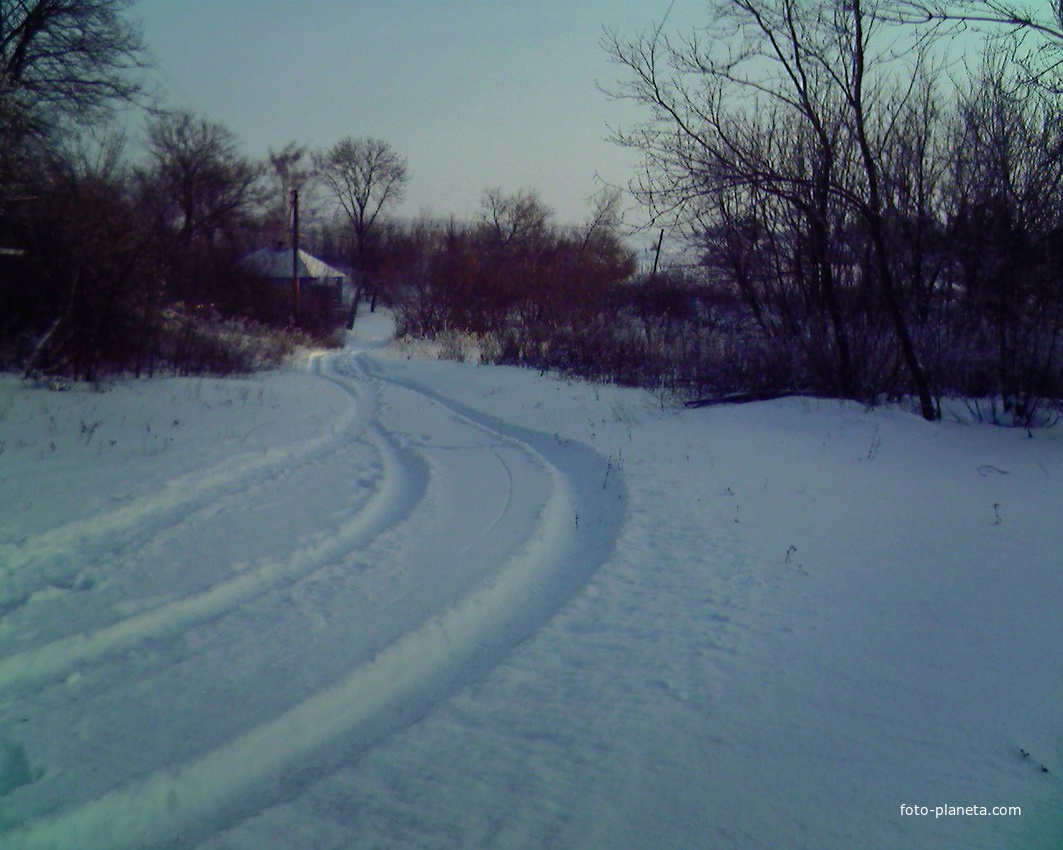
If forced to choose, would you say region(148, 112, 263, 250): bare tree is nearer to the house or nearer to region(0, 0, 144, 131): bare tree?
the house

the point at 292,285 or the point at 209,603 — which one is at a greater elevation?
the point at 292,285

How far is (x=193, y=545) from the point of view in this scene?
239 inches

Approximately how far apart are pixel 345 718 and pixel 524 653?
1134mm

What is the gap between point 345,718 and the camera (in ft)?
12.4

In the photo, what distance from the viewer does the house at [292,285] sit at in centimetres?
3772

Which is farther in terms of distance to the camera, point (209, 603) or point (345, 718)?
point (209, 603)

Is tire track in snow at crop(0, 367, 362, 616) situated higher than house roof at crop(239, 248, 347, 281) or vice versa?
house roof at crop(239, 248, 347, 281)

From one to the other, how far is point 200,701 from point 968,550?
5536mm

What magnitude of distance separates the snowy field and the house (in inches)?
1184

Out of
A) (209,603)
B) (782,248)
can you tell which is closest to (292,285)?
(782,248)

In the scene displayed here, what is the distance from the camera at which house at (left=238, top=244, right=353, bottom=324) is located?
37719 mm

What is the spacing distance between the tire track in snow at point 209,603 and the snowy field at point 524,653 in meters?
0.02

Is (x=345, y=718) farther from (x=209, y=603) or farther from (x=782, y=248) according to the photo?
(x=782, y=248)

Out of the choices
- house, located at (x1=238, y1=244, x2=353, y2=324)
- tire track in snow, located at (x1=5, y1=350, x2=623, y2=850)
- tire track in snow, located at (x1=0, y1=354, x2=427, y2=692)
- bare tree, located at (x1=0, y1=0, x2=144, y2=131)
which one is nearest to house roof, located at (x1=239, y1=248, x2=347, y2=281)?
house, located at (x1=238, y1=244, x2=353, y2=324)
